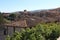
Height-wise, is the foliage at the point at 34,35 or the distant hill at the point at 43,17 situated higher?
the foliage at the point at 34,35

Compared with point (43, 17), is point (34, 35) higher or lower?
higher

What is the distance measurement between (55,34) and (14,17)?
29459 millimetres

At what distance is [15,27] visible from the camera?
31.0 metres

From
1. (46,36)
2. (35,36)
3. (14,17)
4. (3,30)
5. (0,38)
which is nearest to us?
(35,36)

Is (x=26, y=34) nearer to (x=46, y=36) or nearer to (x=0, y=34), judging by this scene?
(x=46, y=36)

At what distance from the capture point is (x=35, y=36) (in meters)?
14.3

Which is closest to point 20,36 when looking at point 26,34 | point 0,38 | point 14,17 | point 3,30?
point 26,34

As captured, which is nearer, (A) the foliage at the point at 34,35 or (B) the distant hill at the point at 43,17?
(A) the foliage at the point at 34,35

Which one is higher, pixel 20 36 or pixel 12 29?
pixel 20 36

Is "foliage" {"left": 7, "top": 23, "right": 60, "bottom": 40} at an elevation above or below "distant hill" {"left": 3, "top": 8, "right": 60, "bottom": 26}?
above

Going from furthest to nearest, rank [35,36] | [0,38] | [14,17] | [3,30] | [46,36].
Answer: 1. [14,17]
2. [3,30]
3. [0,38]
4. [46,36]
5. [35,36]

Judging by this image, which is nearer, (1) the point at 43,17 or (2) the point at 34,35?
(2) the point at 34,35

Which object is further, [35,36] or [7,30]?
[7,30]

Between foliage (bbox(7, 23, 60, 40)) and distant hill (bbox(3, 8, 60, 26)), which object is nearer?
foliage (bbox(7, 23, 60, 40))
